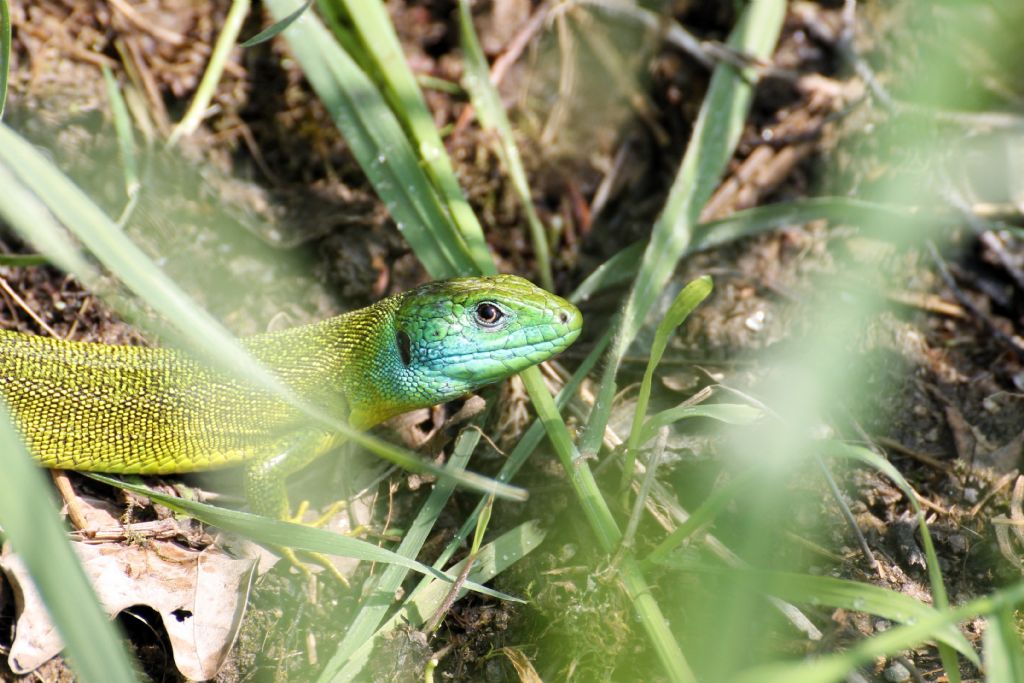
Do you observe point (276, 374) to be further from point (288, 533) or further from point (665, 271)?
point (665, 271)

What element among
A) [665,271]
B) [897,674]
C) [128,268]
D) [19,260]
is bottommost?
[897,674]

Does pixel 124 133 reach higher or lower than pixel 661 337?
higher

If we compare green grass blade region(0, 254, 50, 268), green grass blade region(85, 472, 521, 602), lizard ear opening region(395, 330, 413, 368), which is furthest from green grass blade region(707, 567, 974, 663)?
green grass blade region(0, 254, 50, 268)

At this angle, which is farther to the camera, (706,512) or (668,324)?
(668,324)

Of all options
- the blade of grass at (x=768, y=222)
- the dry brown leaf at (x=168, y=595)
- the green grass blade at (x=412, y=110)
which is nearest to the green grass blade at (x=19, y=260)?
the dry brown leaf at (x=168, y=595)

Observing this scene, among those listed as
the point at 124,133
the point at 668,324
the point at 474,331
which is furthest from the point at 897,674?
the point at 124,133

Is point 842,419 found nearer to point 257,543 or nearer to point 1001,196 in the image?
point 1001,196

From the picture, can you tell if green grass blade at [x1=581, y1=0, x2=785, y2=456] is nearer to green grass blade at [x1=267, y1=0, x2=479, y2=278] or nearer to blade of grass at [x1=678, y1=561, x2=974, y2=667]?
green grass blade at [x1=267, y1=0, x2=479, y2=278]
